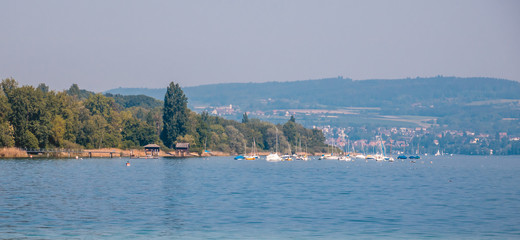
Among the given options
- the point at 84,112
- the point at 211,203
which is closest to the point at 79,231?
the point at 211,203

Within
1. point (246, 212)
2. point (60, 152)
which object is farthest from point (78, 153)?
point (246, 212)

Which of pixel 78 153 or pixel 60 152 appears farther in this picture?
pixel 78 153

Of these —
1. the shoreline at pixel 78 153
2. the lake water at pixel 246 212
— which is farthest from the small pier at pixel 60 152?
the lake water at pixel 246 212

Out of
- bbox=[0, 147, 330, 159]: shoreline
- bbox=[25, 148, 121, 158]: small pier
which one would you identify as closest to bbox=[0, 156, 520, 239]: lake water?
bbox=[0, 147, 330, 159]: shoreline

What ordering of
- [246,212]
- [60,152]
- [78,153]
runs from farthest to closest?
1. [78,153]
2. [60,152]
3. [246,212]

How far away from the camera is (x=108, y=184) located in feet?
250

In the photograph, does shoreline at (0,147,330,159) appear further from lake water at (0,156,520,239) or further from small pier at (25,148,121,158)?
lake water at (0,156,520,239)

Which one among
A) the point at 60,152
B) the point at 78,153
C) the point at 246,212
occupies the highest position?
the point at 60,152

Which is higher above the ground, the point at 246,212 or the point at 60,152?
the point at 60,152

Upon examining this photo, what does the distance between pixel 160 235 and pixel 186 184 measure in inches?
1724

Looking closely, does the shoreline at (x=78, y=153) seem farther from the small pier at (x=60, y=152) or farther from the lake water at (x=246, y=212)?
the lake water at (x=246, y=212)

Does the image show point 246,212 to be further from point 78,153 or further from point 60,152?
point 78,153

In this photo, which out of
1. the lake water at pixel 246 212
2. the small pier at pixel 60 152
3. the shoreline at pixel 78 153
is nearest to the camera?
the lake water at pixel 246 212

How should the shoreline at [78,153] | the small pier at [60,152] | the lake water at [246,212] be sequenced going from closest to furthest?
the lake water at [246,212]
the shoreline at [78,153]
the small pier at [60,152]
